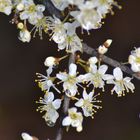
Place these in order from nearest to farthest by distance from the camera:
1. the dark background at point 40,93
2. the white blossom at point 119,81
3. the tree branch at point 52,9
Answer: the tree branch at point 52,9, the white blossom at point 119,81, the dark background at point 40,93

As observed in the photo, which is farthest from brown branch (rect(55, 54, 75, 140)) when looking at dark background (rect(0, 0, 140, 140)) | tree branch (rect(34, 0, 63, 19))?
dark background (rect(0, 0, 140, 140))

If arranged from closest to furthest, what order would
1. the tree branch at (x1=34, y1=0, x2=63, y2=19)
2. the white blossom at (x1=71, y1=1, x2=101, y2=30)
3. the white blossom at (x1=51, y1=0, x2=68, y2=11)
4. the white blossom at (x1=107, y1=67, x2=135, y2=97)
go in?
the white blossom at (x1=71, y1=1, x2=101, y2=30) → the white blossom at (x1=51, y1=0, x2=68, y2=11) → the tree branch at (x1=34, y1=0, x2=63, y2=19) → the white blossom at (x1=107, y1=67, x2=135, y2=97)

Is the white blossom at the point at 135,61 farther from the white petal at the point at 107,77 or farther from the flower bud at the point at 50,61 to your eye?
the flower bud at the point at 50,61

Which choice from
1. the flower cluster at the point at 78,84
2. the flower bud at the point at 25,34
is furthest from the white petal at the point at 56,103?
the flower bud at the point at 25,34

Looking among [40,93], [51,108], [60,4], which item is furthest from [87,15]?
[40,93]

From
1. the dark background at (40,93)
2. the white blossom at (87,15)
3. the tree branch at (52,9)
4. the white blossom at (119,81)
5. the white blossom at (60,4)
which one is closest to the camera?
the white blossom at (87,15)

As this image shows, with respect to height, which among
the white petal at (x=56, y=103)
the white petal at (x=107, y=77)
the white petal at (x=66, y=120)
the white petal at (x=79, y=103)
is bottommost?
the white petal at (x=66, y=120)

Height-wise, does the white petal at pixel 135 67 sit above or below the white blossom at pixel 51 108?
above

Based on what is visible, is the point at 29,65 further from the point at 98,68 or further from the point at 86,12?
the point at 86,12

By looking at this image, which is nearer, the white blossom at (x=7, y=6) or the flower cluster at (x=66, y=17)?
the flower cluster at (x=66, y=17)

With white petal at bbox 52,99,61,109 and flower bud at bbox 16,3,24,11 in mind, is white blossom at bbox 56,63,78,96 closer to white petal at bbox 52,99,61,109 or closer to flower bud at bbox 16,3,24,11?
white petal at bbox 52,99,61,109
